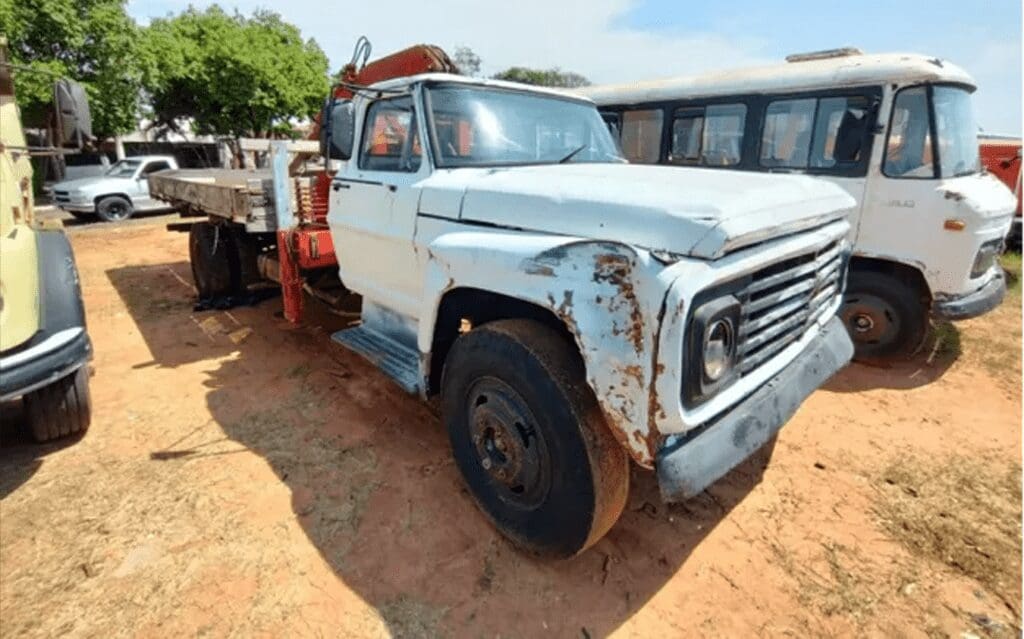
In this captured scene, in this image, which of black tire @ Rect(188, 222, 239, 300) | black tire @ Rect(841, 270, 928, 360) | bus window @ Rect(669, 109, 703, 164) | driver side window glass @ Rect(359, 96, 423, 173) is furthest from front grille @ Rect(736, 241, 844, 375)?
black tire @ Rect(188, 222, 239, 300)

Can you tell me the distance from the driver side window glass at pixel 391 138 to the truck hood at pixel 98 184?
45.7 ft

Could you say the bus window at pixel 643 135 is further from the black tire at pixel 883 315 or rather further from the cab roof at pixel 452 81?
the cab roof at pixel 452 81

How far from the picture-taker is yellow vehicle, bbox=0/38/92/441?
9.42 feet

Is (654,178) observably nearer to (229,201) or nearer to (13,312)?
(13,312)

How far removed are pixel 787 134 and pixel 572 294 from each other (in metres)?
4.55

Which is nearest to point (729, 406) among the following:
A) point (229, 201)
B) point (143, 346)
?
point (229, 201)

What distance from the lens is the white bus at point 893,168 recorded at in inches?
182

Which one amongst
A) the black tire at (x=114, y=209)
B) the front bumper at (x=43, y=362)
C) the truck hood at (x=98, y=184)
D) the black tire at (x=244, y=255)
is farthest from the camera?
the black tire at (x=114, y=209)

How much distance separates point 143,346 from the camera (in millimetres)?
5371

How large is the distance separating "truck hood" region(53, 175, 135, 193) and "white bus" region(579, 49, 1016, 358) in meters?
14.9

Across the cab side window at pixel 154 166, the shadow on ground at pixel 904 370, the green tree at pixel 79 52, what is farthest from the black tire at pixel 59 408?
the green tree at pixel 79 52

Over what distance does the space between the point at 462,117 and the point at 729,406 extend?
215 cm

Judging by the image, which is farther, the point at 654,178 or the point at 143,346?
the point at 143,346

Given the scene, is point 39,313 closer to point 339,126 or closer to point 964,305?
point 339,126
